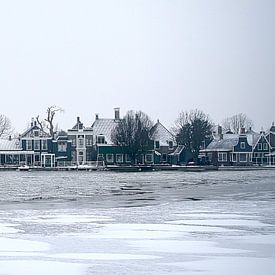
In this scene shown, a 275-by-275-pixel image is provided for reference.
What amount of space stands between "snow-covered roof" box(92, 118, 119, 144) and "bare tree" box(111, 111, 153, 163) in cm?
361

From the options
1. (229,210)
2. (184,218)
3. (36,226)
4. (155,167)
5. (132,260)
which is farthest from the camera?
(155,167)

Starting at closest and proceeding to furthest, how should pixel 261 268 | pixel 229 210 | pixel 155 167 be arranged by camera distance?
1. pixel 261 268
2. pixel 229 210
3. pixel 155 167

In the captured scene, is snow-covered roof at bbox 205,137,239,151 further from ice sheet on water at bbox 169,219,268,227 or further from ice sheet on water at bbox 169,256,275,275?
ice sheet on water at bbox 169,256,275,275

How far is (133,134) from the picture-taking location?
115 m

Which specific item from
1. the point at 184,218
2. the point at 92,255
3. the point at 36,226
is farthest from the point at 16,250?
the point at 184,218

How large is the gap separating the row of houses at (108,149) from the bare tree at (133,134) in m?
1.16

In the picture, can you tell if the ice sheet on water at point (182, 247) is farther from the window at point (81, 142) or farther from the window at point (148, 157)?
the window at point (81, 142)

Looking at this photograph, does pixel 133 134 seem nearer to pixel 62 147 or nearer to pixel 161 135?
pixel 62 147

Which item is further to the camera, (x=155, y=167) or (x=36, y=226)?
(x=155, y=167)

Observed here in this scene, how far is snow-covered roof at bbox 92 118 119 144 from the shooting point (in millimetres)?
122062

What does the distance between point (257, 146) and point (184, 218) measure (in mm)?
104574

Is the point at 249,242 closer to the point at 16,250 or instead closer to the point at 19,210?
the point at 16,250

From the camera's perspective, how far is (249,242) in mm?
16078

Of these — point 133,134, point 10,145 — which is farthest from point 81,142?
point 10,145
